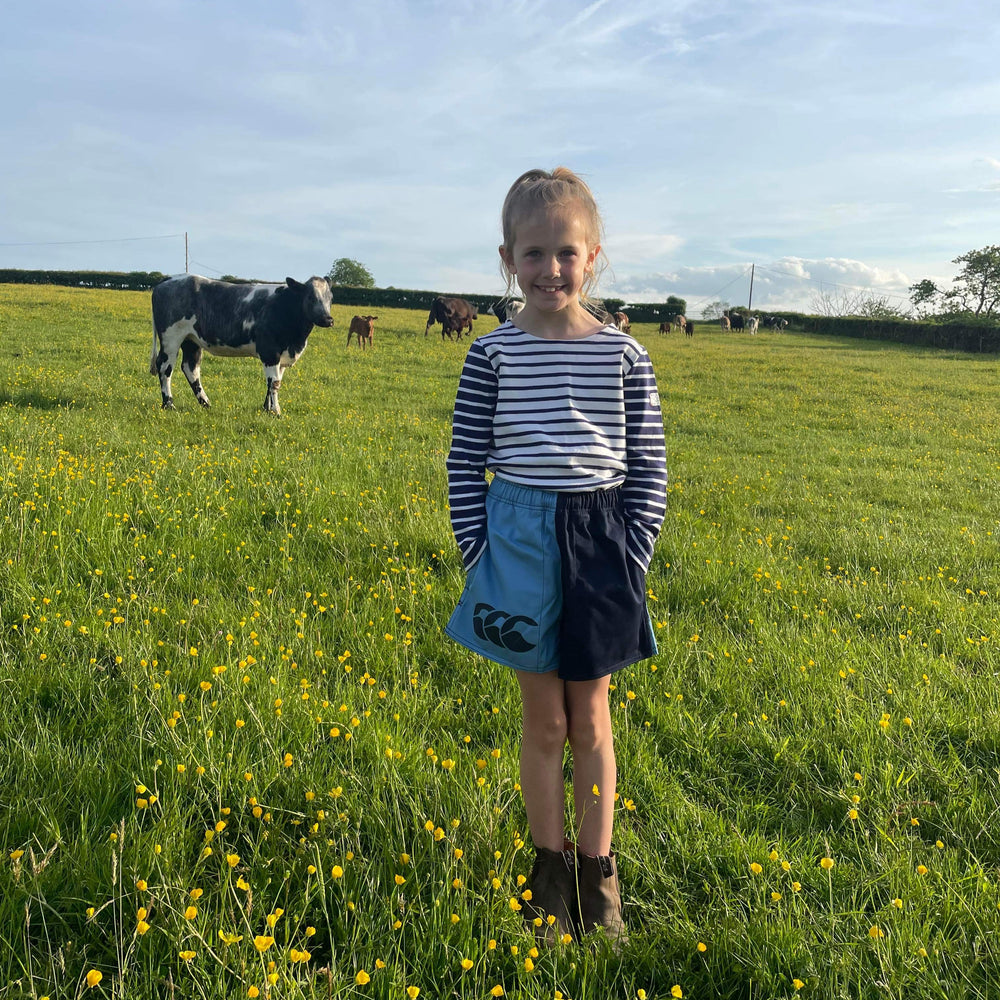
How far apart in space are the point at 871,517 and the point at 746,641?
424cm

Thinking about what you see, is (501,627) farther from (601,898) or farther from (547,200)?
(547,200)

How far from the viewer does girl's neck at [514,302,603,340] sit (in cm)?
222

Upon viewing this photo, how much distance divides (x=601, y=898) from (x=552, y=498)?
128 centimetres

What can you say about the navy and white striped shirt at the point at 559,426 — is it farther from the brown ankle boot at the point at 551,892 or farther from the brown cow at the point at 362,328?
the brown cow at the point at 362,328

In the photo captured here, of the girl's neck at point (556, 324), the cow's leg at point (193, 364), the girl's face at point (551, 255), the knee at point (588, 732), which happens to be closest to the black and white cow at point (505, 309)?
the girl's neck at point (556, 324)

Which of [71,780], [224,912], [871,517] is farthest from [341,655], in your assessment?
[871,517]

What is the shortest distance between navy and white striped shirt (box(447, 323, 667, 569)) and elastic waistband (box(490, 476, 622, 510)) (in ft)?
0.07

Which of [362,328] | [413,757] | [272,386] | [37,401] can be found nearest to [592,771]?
[413,757]

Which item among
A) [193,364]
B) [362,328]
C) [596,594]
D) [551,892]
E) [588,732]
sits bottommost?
[551,892]

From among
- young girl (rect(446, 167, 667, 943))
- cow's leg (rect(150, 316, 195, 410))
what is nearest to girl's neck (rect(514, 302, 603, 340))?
young girl (rect(446, 167, 667, 943))

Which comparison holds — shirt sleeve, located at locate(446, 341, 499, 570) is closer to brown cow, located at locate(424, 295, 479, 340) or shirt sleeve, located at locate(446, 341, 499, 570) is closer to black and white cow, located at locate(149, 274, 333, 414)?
black and white cow, located at locate(149, 274, 333, 414)

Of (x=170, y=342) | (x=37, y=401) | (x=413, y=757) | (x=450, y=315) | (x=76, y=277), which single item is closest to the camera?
(x=413, y=757)

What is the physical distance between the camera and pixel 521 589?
206 centimetres

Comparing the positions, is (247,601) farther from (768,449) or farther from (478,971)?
(768,449)
